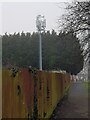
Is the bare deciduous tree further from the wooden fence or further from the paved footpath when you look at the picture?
the wooden fence

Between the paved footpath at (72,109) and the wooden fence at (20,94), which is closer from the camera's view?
the wooden fence at (20,94)

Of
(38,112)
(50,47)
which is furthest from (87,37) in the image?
(50,47)

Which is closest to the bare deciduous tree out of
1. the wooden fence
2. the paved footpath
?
the paved footpath

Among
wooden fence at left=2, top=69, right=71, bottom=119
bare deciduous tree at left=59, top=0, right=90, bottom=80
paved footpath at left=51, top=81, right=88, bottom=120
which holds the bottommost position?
paved footpath at left=51, top=81, right=88, bottom=120

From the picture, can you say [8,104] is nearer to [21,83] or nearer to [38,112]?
[21,83]

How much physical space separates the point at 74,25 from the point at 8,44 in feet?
116

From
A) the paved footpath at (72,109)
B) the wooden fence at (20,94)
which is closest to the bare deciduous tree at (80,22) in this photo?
the paved footpath at (72,109)

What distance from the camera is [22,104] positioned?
9297 mm

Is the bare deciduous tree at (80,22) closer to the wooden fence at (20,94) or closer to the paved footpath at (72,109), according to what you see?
the paved footpath at (72,109)

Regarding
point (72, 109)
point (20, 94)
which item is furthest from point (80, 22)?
point (20, 94)

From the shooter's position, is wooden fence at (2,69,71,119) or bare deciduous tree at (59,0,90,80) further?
bare deciduous tree at (59,0,90,80)

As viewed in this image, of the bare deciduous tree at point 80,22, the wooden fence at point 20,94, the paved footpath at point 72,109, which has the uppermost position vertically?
the bare deciduous tree at point 80,22

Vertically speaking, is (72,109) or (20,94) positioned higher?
(20,94)

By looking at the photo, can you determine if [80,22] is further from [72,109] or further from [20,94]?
[20,94]
